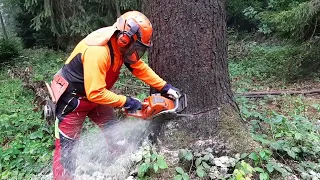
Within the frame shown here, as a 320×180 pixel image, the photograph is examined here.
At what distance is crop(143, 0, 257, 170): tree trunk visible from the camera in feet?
9.60

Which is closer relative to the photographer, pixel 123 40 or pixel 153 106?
pixel 123 40

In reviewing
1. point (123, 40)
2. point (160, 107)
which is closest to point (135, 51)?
point (123, 40)

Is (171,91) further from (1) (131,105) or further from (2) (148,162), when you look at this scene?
(2) (148,162)

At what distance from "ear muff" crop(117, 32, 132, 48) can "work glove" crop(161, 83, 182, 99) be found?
1.79 ft

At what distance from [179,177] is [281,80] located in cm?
548

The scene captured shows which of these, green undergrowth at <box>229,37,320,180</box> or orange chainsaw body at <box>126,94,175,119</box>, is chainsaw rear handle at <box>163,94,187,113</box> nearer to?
orange chainsaw body at <box>126,94,175,119</box>

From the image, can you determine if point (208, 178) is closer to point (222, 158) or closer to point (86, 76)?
point (222, 158)

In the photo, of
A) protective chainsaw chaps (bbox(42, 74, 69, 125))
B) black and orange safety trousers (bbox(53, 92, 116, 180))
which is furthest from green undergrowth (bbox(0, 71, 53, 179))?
protective chainsaw chaps (bbox(42, 74, 69, 125))

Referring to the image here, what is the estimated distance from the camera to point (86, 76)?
2.63m

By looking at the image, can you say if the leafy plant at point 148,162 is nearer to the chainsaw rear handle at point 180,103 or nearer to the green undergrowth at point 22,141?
the chainsaw rear handle at point 180,103

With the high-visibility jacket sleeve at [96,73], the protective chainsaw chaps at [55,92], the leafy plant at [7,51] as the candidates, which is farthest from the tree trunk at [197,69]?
the leafy plant at [7,51]

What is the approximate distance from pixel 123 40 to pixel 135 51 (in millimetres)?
199

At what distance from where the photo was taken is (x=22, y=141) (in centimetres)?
427

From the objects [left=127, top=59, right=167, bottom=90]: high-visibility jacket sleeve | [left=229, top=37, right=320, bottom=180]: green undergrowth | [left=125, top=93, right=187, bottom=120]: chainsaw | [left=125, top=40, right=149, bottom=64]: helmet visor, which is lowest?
[left=229, top=37, right=320, bottom=180]: green undergrowth
